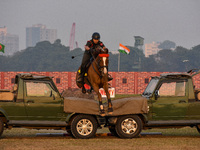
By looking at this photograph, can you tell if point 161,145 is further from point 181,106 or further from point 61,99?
point 61,99

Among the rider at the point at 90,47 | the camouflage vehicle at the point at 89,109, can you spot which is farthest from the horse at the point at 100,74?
the rider at the point at 90,47

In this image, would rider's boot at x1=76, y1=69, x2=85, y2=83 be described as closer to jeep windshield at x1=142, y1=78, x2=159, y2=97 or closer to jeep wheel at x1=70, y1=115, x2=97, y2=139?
jeep windshield at x1=142, y1=78, x2=159, y2=97

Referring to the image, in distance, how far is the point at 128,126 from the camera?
14938 mm

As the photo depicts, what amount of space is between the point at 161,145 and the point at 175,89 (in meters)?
3.08

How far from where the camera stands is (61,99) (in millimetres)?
14688

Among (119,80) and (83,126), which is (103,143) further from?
(119,80)

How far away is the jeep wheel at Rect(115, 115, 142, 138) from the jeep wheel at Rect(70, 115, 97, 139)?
0.80 meters

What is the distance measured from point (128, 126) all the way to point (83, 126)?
150cm

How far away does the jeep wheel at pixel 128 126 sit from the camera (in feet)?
48.6

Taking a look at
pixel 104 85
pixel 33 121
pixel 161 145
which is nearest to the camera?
pixel 161 145

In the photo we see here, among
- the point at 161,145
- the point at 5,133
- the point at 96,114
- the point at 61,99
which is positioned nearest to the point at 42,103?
the point at 61,99

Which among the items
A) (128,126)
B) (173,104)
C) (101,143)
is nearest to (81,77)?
(128,126)

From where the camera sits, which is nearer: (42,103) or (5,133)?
(42,103)

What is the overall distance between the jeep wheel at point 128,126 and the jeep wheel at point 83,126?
2.64 ft
